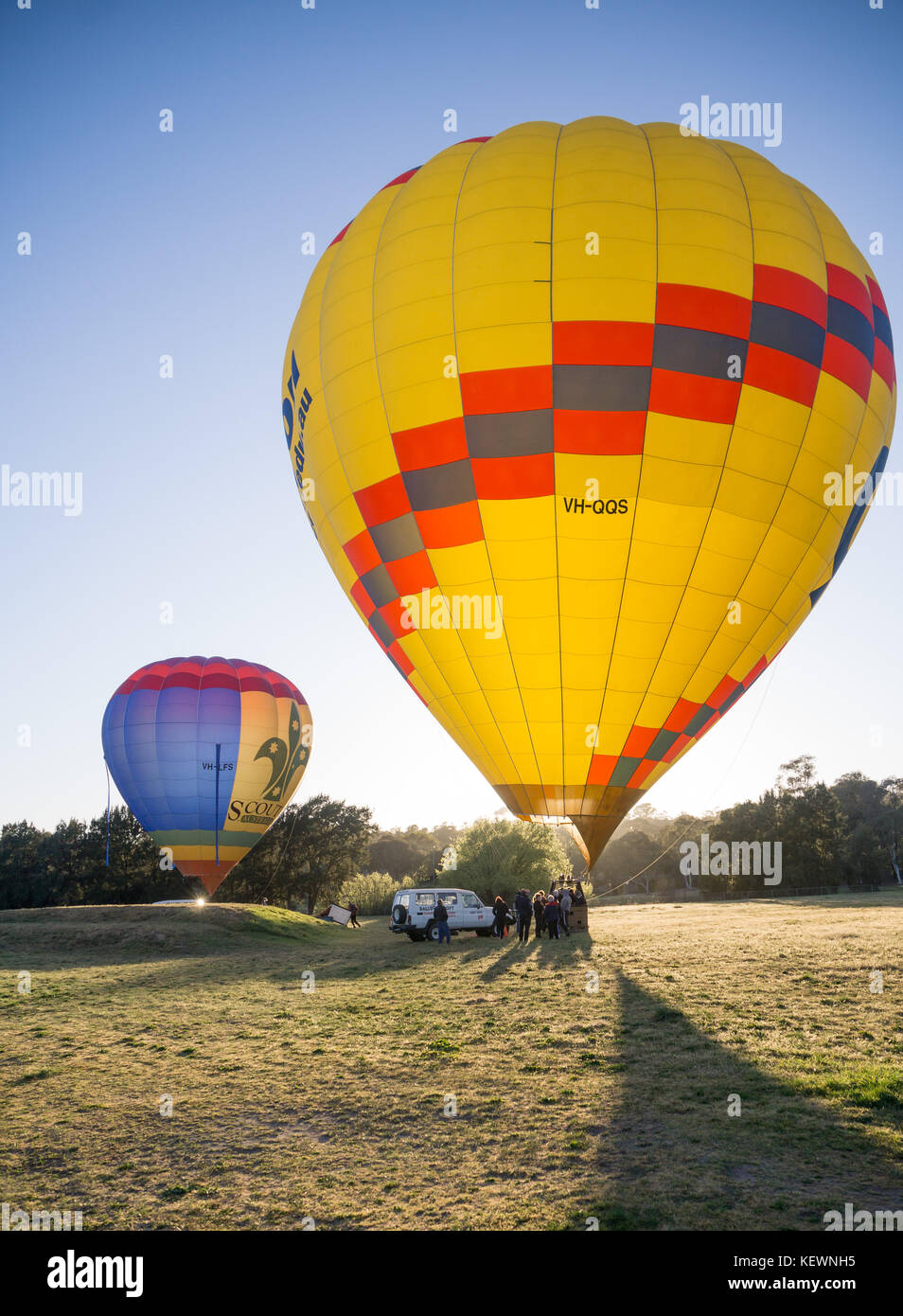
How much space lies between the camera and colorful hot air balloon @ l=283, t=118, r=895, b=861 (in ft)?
39.1

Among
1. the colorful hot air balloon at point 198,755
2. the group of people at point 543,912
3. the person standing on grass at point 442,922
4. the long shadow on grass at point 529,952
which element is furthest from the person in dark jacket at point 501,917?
the colorful hot air balloon at point 198,755

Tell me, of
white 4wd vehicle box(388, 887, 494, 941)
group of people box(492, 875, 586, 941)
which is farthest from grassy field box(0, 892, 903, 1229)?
white 4wd vehicle box(388, 887, 494, 941)

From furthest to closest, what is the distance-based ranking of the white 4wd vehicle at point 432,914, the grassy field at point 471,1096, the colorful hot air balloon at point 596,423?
the white 4wd vehicle at point 432,914, the colorful hot air balloon at point 596,423, the grassy field at point 471,1096

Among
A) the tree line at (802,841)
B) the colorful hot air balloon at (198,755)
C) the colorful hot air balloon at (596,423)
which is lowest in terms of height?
the tree line at (802,841)

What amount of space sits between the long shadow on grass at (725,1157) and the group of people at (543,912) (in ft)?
41.2

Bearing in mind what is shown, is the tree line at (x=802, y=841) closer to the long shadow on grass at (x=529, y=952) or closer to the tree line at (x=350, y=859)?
the tree line at (x=350, y=859)

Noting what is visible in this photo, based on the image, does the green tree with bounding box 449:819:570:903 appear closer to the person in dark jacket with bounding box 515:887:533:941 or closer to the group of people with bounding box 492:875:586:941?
the group of people with bounding box 492:875:586:941

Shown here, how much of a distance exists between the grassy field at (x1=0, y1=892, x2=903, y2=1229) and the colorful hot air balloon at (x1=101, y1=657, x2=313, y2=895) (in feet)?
51.8

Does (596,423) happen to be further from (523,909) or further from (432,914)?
(432,914)

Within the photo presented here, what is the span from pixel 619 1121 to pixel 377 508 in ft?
32.7

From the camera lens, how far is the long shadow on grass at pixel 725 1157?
15.6 feet

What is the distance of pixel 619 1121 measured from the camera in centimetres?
640

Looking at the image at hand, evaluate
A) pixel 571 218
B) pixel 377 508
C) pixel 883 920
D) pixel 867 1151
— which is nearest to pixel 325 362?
pixel 377 508

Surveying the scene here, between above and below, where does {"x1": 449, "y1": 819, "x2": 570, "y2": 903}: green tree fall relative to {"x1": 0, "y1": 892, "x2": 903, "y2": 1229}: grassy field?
below
